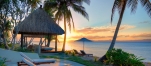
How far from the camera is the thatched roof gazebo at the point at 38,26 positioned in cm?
1352

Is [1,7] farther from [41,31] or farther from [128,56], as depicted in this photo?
[128,56]

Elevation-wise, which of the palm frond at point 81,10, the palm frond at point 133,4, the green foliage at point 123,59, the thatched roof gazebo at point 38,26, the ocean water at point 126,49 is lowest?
the ocean water at point 126,49

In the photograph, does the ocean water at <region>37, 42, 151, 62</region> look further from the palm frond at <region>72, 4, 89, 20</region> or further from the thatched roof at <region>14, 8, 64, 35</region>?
the thatched roof at <region>14, 8, 64, 35</region>

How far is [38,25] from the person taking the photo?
14062 millimetres

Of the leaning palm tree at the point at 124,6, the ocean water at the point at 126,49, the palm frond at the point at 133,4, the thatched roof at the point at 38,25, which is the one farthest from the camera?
the ocean water at the point at 126,49

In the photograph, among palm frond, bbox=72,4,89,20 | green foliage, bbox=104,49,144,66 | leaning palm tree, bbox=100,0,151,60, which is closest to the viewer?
green foliage, bbox=104,49,144,66

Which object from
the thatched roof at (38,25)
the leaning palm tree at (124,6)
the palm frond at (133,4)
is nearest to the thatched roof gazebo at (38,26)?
the thatched roof at (38,25)

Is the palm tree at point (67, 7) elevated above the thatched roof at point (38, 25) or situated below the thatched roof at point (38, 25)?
above

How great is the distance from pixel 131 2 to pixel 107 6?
4804 mm

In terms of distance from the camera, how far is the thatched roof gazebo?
13523mm

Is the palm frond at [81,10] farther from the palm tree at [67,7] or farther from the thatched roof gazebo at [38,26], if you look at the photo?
the thatched roof gazebo at [38,26]

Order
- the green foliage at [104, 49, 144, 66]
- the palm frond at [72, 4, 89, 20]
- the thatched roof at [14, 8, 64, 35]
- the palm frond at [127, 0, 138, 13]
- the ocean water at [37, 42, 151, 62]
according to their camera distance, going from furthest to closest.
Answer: the ocean water at [37, 42, 151, 62], the palm frond at [72, 4, 89, 20], the thatched roof at [14, 8, 64, 35], the palm frond at [127, 0, 138, 13], the green foliage at [104, 49, 144, 66]

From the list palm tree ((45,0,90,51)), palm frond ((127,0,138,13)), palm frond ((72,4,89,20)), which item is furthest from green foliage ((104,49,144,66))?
palm tree ((45,0,90,51))

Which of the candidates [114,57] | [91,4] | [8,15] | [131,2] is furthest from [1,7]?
[91,4]
